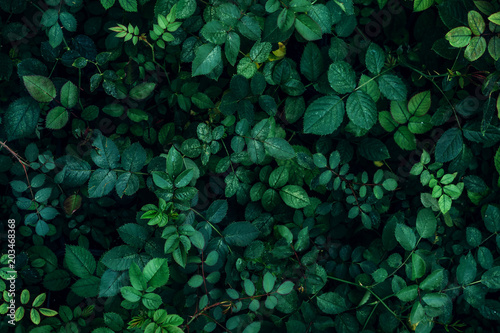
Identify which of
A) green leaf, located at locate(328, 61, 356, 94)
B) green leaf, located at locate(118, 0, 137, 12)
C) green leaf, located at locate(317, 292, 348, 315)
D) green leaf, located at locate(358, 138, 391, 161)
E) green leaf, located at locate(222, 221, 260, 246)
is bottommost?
green leaf, located at locate(317, 292, 348, 315)

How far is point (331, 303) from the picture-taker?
152 cm

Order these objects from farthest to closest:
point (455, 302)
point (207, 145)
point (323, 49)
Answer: point (455, 302), point (323, 49), point (207, 145)

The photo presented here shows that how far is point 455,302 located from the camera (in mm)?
1746

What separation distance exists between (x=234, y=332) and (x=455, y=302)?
99 cm

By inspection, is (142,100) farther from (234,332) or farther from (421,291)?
(421,291)

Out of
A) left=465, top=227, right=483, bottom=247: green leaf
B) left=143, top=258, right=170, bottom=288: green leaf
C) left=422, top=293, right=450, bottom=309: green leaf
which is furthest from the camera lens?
left=465, top=227, right=483, bottom=247: green leaf

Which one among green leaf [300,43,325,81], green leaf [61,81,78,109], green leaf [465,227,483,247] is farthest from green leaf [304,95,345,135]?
green leaf [61,81,78,109]

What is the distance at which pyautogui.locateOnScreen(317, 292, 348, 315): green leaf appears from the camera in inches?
59.7

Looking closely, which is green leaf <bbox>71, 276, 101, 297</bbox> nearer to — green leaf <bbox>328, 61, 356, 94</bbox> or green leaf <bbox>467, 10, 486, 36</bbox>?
green leaf <bbox>328, 61, 356, 94</bbox>

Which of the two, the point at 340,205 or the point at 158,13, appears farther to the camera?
the point at 340,205

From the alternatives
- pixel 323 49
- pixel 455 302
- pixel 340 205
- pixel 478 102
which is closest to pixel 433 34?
pixel 478 102

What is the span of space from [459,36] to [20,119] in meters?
1.60

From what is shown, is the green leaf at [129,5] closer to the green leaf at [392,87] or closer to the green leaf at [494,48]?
the green leaf at [392,87]

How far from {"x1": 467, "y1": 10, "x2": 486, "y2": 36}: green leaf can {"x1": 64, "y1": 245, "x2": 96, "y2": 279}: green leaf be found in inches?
62.1
